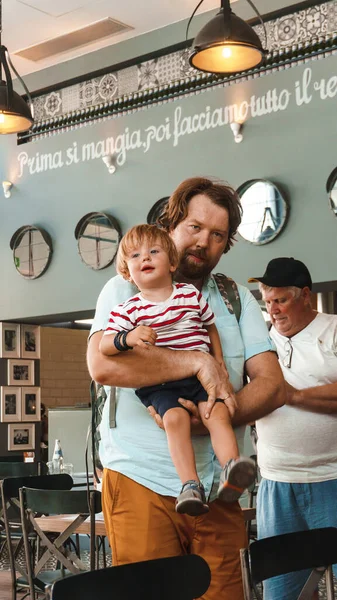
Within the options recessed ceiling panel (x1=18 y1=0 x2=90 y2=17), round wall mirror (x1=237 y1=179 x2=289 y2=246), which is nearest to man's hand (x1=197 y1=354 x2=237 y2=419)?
round wall mirror (x1=237 y1=179 x2=289 y2=246)

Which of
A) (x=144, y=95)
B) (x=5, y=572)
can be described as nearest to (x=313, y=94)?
(x=144, y=95)

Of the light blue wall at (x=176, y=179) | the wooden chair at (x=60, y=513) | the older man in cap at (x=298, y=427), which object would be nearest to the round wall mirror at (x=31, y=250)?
the light blue wall at (x=176, y=179)

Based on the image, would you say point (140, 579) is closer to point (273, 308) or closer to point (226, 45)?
point (273, 308)

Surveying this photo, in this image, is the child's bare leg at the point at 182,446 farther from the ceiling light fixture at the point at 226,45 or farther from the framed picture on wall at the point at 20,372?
the framed picture on wall at the point at 20,372

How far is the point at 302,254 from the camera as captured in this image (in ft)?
21.3

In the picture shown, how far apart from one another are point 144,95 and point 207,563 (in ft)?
20.2

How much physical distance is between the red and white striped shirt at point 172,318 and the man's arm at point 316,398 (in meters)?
1.31

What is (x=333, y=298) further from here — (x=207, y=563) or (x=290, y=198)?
(x=207, y=563)

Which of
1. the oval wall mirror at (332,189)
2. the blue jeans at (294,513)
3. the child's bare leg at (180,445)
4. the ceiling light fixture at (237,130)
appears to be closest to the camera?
the child's bare leg at (180,445)

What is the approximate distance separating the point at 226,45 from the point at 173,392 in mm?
3424

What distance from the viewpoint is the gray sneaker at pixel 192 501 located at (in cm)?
192

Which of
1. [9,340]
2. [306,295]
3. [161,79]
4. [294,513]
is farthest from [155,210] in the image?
[294,513]

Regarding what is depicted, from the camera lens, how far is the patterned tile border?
21.8ft

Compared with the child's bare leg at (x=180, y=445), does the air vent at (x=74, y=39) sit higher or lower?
higher
